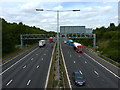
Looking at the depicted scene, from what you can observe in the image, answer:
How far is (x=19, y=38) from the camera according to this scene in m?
80.6

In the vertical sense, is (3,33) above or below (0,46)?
above

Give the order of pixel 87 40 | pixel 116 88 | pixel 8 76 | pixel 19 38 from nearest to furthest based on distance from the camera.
Result: 1. pixel 116 88
2. pixel 8 76
3. pixel 19 38
4. pixel 87 40

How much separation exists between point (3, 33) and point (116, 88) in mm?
40745

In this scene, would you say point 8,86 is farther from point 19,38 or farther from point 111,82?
point 19,38

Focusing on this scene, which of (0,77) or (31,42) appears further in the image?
(31,42)

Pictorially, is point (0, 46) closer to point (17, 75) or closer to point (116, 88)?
point (17, 75)

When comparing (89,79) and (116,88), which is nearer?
(116,88)

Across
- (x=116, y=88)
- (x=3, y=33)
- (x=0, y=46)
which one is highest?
(x=3, y=33)

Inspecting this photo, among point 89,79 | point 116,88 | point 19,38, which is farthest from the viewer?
point 19,38

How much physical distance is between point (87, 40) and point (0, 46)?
169ft

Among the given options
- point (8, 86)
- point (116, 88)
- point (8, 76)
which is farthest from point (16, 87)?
point (116, 88)

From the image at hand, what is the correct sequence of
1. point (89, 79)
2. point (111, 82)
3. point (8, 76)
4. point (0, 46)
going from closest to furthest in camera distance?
point (111, 82) → point (89, 79) → point (8, 76) → point (0, 46)

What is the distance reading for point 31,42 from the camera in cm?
9112

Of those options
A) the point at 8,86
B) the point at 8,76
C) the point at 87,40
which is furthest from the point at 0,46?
the point at 87,40
